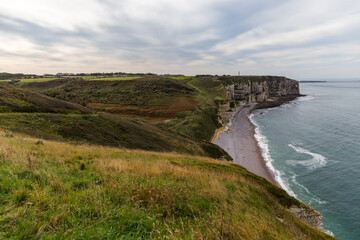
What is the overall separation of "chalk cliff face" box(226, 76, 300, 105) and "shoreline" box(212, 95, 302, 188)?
40.4 meters

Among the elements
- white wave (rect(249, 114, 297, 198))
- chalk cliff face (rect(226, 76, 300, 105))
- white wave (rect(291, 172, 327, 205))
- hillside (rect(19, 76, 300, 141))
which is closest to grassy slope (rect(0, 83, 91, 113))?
hillside (rect(19, 76, 300, 141))

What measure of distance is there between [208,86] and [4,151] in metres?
114

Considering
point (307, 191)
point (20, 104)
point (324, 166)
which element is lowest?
point (307, 191)

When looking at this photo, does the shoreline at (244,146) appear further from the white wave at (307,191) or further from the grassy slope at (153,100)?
the grassy slope at (153,100)

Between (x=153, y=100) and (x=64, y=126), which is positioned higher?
(x=153, y=100)

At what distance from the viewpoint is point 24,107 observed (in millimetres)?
22500

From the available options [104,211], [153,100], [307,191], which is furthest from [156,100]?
[104,211]

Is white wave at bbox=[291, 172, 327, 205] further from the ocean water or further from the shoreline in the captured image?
the shoreline

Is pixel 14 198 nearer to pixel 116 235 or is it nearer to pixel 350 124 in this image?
pixel 116 235

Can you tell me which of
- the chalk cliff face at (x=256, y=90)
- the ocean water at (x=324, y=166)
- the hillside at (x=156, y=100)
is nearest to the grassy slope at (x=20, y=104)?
the hillside at (x=156, y=100)

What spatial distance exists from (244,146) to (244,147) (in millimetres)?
749

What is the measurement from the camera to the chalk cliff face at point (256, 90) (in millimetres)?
110188

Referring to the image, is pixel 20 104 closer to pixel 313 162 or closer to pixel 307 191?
pixel 307 191

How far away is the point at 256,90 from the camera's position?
125375mm
